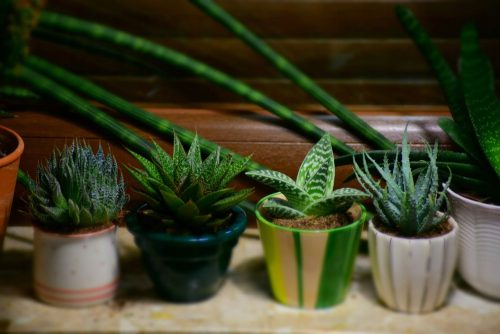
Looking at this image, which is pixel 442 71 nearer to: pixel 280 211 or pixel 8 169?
pixel 280 211

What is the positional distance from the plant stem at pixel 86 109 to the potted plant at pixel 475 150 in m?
0.53

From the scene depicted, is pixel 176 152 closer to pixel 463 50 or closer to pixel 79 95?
pixel 79 95

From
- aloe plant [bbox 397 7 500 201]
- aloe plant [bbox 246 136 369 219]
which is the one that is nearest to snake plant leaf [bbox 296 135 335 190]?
aloe plant [bbox 246 136 369 219]

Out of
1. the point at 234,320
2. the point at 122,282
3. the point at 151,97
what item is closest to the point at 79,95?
the point at 151,97

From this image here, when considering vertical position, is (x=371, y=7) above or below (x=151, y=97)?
above

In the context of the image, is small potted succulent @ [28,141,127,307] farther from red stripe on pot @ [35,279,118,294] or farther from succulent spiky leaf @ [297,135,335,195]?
succulent spiky leaf @ [297,135,335,195]

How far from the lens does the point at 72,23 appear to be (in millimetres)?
1150

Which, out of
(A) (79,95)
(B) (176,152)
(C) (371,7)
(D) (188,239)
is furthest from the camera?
(C) (371,7)

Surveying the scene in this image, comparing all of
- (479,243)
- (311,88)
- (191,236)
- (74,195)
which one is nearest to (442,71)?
(311,88)

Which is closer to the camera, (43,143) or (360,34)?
(43,143)

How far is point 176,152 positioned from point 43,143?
1.05ft

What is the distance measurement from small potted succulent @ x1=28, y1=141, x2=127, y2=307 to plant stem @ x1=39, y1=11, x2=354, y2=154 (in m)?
0.27

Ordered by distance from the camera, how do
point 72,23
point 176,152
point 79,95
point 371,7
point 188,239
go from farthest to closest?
1. point 371,7
2. point 79,95
3. point 72,23
4. point 176,152
5. point 188,239

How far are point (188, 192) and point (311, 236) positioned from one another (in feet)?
0.61
